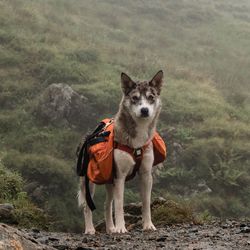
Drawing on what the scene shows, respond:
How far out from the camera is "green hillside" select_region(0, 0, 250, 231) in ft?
46.3

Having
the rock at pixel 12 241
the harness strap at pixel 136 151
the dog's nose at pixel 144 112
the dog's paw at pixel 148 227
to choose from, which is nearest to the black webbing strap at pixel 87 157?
the harness strap at pixel 136 151

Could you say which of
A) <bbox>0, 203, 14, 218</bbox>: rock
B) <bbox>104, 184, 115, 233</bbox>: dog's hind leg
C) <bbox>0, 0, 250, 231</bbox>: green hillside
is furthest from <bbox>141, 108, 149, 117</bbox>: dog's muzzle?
<bbox>0, 0, 250, 231</bbox>: green hillside

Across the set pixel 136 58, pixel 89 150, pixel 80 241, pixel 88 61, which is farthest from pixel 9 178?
pixel 136 58

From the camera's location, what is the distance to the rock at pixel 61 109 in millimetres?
17016

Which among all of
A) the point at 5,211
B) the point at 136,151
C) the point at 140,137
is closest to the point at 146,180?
the point at 136,151

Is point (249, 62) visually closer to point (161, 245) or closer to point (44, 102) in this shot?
point (44, 102)

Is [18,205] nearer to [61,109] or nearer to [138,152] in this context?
[138,152]

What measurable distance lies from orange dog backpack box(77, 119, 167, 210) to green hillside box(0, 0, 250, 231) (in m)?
2.86

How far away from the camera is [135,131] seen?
7.62 m

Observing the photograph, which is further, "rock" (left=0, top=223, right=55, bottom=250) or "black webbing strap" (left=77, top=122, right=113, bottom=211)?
"black webbing strap" (left=77, top=122, right=113, bottom=211)

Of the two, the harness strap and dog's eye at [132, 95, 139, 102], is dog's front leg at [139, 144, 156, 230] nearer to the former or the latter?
the harness strap

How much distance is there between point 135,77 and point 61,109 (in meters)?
5.45

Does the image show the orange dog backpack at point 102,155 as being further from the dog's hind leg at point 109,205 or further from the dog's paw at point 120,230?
the dog's paw at point 120,230

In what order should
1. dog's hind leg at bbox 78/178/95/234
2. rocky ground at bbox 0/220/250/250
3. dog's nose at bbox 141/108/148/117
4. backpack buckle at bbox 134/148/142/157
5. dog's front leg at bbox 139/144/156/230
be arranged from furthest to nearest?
1. dog's hind leg at bbox 78/178/95/234
2. dog's front leg at bbox 139/144/156/230
3. backpack buckle at bbox 134/148/142/157
4. dog's nose at bbox 141/108/148/117
5. rocky ground at bbox 0/220/250/250
